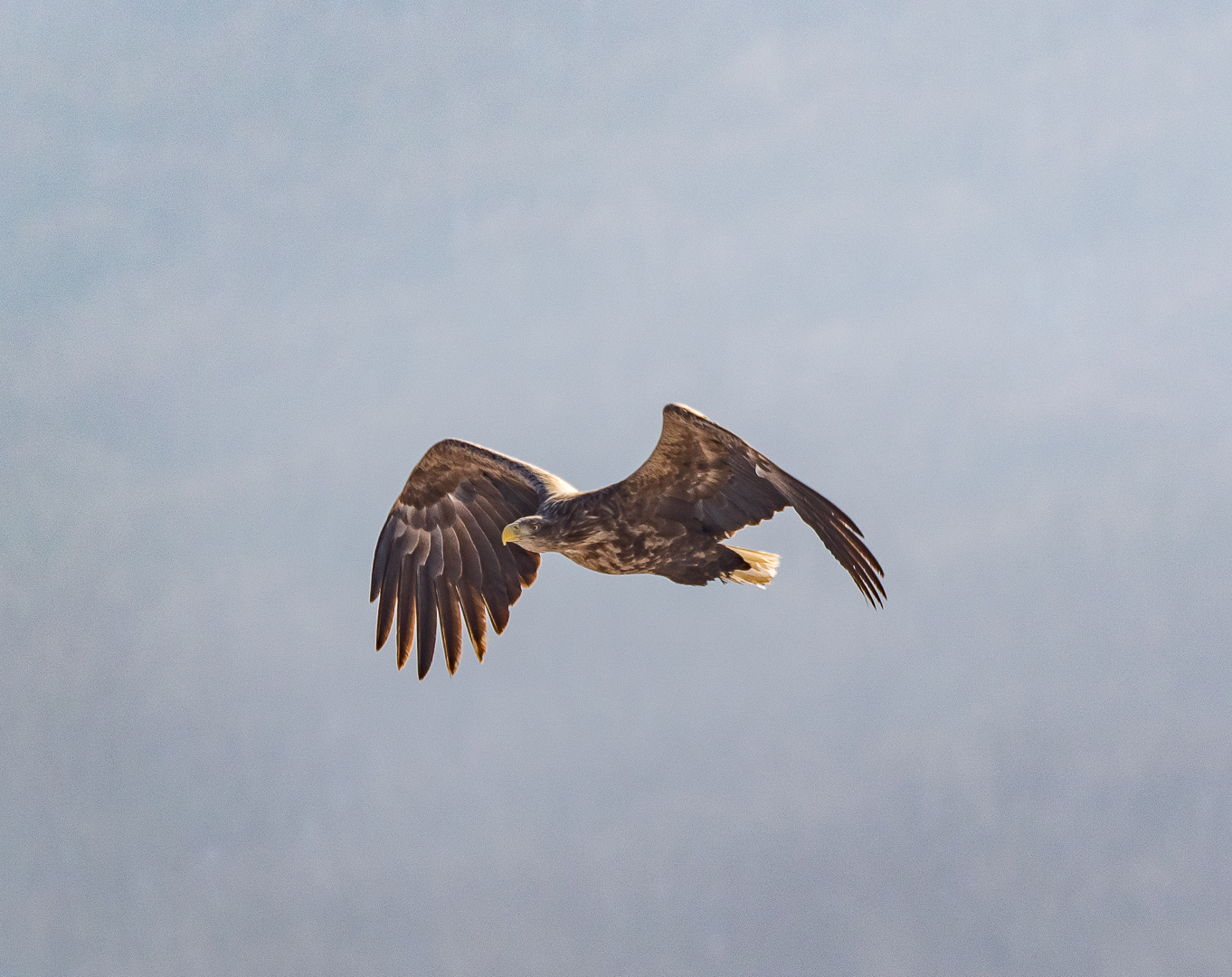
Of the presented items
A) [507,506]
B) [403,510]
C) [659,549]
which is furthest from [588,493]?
[403,510]

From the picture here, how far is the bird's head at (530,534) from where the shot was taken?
11.0m

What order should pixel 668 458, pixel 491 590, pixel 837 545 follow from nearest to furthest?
pixel 837 545
pixel 668 458
pixel 491 590

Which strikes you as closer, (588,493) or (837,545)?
(837,545)

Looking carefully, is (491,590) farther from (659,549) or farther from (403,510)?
(659,549)

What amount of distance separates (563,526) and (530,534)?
0.34m

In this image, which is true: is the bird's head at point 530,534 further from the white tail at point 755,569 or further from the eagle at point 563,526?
the white tail at point 755,569

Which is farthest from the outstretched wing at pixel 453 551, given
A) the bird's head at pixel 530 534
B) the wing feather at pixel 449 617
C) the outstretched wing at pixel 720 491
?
the outstretched wing at pixel 720 491

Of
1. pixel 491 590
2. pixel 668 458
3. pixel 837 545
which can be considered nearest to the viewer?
pixel 837 545

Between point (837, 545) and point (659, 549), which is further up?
point (659, 549)

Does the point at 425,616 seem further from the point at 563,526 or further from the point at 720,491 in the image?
the point at 720,491

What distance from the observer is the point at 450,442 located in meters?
12.5

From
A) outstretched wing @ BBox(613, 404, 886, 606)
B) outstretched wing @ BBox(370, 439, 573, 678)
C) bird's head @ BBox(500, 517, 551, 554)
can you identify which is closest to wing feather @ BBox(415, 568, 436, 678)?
outstretched wing @ BBox(370, 439, 573, 678)

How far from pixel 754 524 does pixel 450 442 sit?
3.26m

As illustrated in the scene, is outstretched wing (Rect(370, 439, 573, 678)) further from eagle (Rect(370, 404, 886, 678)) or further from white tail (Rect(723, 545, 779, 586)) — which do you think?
white tail (Rect(723, 545, 779, 586))
